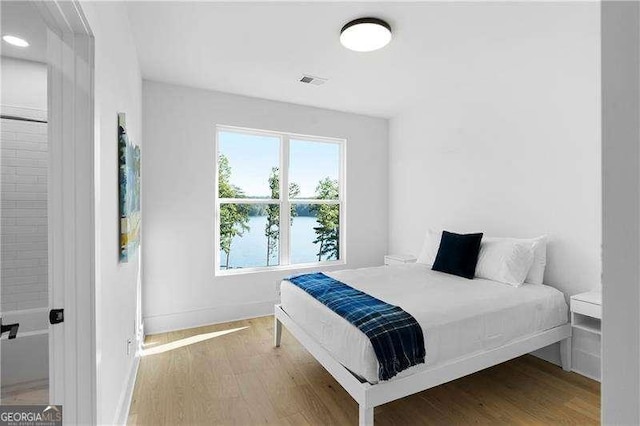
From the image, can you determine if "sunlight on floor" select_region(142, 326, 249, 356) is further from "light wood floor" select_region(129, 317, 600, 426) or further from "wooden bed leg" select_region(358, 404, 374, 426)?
"wooden bed leg" select_region(358, 404, 374, 426)

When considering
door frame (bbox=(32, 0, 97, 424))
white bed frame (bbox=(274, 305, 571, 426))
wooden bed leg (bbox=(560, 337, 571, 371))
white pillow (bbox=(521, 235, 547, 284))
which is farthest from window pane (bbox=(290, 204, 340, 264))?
door frame (bbox=(32, 0, 97, 424))

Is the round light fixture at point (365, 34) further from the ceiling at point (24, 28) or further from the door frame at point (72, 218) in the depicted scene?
the ceiling at point (24, 28)

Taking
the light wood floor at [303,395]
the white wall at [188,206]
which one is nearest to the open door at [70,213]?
the light wood floor at [303,395]

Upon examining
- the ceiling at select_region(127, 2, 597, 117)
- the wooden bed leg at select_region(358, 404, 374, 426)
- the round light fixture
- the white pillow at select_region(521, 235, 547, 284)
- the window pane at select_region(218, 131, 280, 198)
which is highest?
the ceiling at select_region(127, 2, 597, 117)

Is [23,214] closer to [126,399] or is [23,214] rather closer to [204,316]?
[126,399]

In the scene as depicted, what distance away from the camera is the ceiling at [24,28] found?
164 cm

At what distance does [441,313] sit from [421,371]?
1.24 feet

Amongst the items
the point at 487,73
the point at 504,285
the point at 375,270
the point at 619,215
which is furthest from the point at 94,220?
the point at 487,73

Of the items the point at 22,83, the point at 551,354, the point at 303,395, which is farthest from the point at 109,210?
the point at 551,354

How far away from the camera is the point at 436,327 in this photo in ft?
6.57

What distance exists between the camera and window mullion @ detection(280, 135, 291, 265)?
419 centimetres

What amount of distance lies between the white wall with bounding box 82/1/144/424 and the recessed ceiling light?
1.97 ft

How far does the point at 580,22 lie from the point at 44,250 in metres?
4.37

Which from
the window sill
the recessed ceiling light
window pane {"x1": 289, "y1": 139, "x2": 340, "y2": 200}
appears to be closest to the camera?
→ the recessed ceiling light
